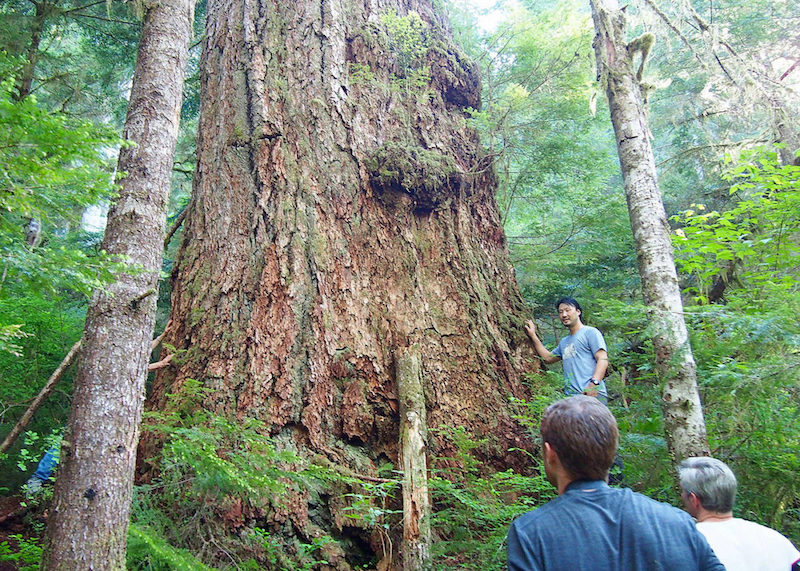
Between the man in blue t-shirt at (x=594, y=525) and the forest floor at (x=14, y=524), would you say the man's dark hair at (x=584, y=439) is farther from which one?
the forest floor at (x=14, y=524)

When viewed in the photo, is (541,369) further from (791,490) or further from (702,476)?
(702,476)

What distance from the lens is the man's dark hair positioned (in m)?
1.73

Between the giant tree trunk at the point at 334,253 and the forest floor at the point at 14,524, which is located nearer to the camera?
the giant tree trunk at the point at 334,253

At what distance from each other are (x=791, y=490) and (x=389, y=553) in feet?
11.0

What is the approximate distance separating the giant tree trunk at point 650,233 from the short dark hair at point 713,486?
6.60 feet

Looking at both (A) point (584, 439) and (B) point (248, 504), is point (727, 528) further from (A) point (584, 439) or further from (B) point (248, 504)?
(B) point (248, 504)

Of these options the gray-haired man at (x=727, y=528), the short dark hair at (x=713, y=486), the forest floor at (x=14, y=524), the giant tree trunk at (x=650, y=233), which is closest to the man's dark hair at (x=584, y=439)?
the gray-haired man at (x=727, y=528)

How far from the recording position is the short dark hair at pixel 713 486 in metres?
2.67

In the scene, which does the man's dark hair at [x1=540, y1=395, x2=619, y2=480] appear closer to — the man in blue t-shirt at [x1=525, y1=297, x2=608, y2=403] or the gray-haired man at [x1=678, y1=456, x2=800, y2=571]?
the gray-haired man at [x1=678, y1=456, x2=800, y2=571]

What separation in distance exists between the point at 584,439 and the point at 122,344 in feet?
9.54

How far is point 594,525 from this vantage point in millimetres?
1605

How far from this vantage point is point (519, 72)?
8320 mm

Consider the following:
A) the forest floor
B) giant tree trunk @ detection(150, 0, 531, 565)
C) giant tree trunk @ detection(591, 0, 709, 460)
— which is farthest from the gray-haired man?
the forest floor

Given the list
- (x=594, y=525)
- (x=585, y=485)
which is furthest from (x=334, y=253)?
(x=594, y=525)
